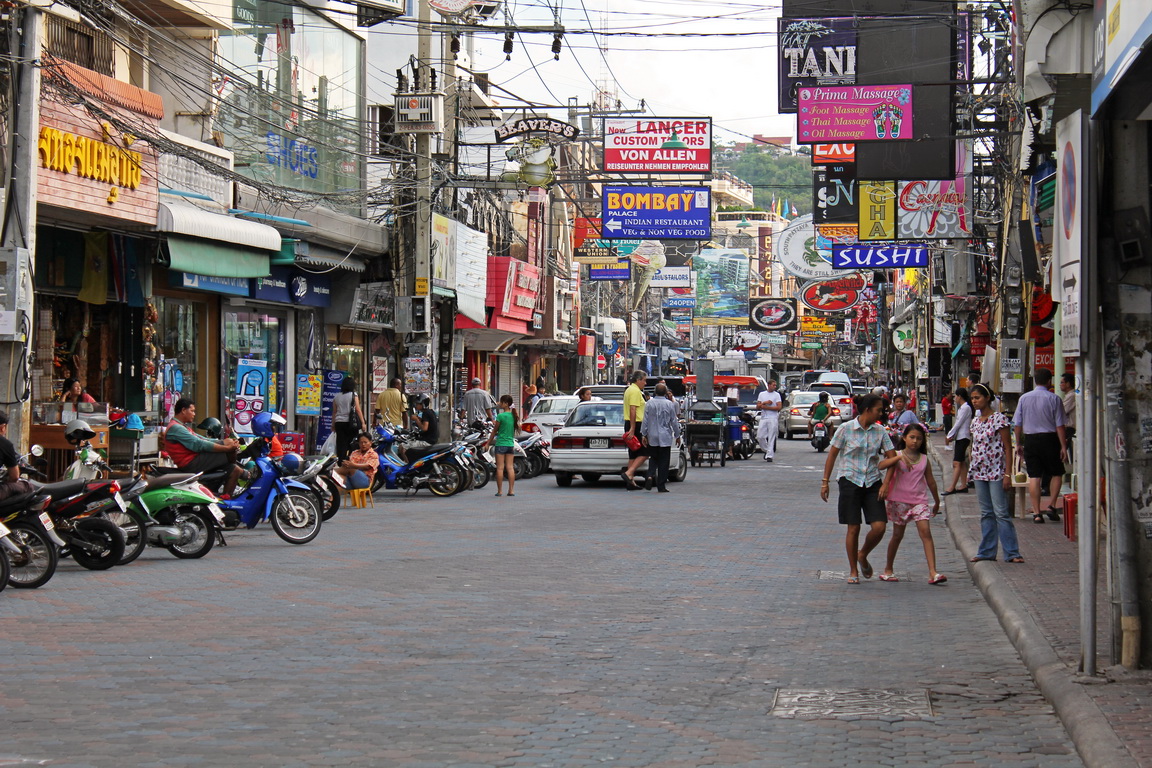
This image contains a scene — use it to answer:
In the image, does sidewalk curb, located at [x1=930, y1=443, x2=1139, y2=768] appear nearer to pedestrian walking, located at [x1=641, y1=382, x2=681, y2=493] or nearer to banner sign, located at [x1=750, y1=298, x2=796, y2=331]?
pedestrian walking, located at [x1=641, y1=382, x2=681, y2=493]

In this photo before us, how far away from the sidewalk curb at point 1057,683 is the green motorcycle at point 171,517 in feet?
24.5

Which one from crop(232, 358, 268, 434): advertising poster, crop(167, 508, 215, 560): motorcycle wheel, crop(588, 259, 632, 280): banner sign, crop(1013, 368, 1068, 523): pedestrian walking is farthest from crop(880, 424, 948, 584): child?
crop(588, 259, 632, 280): banner sign

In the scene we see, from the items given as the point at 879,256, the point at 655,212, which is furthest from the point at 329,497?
the point at 655,212

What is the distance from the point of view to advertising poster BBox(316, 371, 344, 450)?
27781 mm

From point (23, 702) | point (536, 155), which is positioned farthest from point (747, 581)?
point (536, 155)

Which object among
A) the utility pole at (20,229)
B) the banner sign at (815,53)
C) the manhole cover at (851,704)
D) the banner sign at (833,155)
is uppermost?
the banner sign at (815,53)

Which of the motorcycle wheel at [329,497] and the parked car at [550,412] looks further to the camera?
the parked car at [550,412]

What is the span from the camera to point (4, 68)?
14172 mm

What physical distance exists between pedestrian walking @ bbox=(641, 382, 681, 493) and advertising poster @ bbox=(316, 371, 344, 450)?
757 centimetres

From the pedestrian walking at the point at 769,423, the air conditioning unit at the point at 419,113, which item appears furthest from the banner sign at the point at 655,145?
the air conditioning unit at the point at 419,113

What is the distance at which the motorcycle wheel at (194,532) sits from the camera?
44.8ft

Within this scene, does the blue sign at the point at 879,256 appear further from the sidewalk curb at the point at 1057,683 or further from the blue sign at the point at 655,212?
the sidewalk curb at the point at 1057,683

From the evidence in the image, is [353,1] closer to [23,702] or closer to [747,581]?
[747,581]

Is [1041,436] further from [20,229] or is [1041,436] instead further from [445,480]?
[20,229]
